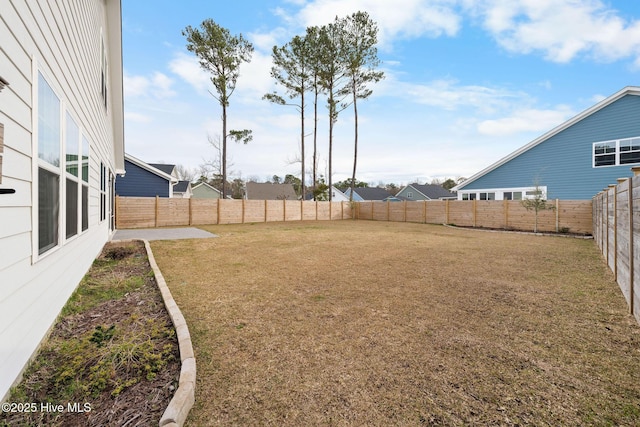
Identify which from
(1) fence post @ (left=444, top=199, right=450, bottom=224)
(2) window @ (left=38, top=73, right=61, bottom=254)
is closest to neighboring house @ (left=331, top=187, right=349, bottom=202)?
(1) fence post @ (left=444, top=199, right=450, bottom=224)

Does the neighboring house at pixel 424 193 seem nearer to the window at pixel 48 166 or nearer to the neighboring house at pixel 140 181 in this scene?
the neighboring house at pixel 140 181

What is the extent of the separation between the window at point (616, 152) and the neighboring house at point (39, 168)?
66.0 feet

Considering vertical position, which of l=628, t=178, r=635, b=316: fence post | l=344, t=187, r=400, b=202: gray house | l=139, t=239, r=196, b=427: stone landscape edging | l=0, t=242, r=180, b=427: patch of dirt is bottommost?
l=0, t=242, r=180, b=427: patch of dirt

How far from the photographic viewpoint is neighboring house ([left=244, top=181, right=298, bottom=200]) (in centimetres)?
3981

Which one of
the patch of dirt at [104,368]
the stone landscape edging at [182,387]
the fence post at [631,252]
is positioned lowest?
the patch of dirt at [104,368]

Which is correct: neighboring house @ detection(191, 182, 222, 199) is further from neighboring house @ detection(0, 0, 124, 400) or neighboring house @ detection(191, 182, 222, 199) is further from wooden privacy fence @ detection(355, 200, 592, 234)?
neighboring house @ detection(0, 0, 124, 400)

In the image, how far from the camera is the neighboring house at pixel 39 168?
1.78 m

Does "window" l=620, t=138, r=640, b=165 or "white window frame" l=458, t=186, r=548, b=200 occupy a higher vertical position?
"window" l=620, t=138, r=640, b=165

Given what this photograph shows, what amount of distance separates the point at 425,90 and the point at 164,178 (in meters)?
15.7

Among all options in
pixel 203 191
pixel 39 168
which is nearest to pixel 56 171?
pixel 39 168

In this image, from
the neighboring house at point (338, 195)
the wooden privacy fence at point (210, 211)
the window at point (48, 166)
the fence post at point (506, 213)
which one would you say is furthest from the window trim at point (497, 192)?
the neighboring house at point (338, 195)

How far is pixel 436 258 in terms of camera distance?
22.4 ft

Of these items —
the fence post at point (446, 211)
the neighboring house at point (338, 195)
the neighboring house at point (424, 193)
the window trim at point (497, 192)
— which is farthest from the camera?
the neighboring house at point (338, 195)

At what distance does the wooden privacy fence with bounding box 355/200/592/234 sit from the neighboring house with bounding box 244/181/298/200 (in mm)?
20084
